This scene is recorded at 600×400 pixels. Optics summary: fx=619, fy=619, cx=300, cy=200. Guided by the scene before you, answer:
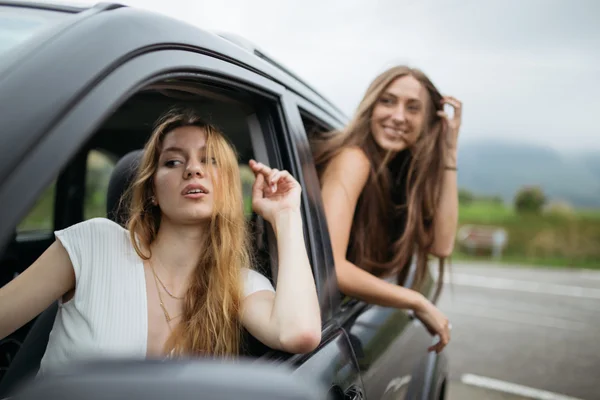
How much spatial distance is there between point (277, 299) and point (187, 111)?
2.02 ft

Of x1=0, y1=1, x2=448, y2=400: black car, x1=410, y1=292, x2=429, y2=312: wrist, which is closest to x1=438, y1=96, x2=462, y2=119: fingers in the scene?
x1=0, y1=1, x2=448, y2=400: black car

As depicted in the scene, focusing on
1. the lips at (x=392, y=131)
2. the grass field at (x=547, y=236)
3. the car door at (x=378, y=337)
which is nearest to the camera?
the car door at (x=378, y=337)

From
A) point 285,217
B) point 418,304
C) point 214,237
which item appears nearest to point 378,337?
point 418,304

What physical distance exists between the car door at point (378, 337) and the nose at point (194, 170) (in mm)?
447

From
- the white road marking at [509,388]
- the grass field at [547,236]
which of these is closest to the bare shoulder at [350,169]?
the white road marking at [509,388]

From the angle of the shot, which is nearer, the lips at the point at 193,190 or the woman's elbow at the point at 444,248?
the lips at the point at 193,190

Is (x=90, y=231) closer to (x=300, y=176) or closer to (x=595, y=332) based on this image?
(x=300, y=176)

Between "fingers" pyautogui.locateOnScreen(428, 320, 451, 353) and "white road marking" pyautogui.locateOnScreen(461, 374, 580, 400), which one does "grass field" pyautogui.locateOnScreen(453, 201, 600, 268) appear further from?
"fingers" pyautogui.locateOnScreen(428, 320, 451, 353)

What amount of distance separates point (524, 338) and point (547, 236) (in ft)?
68.8

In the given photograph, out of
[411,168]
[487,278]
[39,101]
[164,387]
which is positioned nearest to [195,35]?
[39,101]

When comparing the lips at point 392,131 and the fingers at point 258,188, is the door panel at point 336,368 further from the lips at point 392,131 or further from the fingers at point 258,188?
the lips at point 392,131

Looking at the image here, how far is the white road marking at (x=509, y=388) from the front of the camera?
5369 millimetres

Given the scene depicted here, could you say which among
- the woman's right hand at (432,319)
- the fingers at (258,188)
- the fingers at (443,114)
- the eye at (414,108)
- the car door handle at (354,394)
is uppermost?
the eye at (414,108)

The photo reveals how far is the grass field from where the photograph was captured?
20.9m
